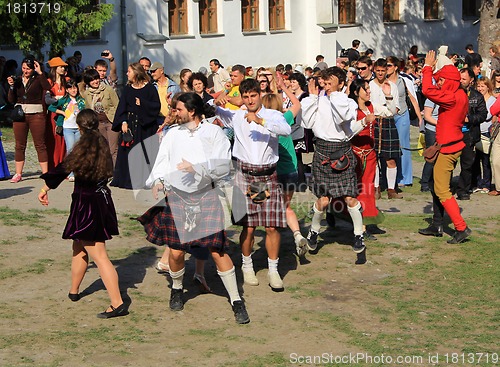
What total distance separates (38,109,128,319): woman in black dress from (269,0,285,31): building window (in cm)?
2481

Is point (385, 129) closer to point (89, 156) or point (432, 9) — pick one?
point (89, 156)

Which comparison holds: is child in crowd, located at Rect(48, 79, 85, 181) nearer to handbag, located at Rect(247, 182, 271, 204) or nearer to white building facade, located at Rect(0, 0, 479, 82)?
handbag, located at Rect(247, 182, 271, 204)

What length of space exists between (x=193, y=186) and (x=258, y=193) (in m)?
0.94

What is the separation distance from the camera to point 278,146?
9195 millimetres

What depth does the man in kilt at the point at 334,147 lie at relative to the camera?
9.51m

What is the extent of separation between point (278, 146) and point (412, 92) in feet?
16.8

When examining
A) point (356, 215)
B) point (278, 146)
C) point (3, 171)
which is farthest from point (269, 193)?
point (3, 171)

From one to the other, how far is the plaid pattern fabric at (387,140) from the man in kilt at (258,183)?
4.26m

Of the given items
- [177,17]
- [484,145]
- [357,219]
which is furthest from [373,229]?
[177,17]

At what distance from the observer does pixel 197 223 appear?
25.9ft

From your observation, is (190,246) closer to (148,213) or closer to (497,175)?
(148,213)

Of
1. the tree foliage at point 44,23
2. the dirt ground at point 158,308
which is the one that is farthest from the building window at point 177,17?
the dirt ground at point 158,308

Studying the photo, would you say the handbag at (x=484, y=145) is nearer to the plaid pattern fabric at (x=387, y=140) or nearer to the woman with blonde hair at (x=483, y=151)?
the woman with blonde hair at (x=483, y=151)

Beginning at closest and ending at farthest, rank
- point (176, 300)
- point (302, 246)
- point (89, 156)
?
point (89, 156)
point (176, 300)
point (302, 246)
